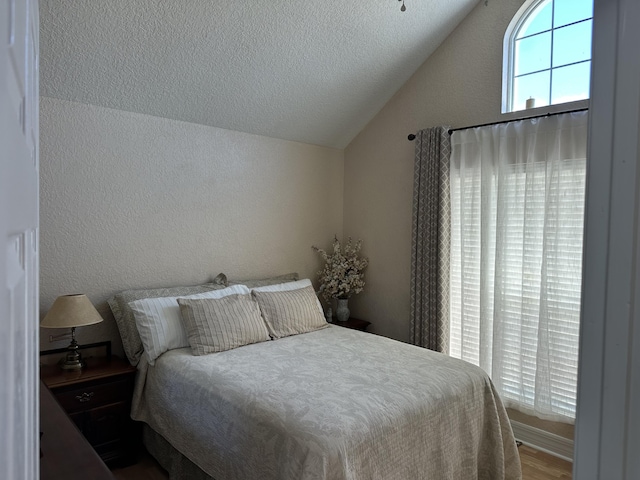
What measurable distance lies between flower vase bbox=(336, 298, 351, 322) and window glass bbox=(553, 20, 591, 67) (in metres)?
2.46

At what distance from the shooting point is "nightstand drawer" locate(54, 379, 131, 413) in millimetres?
2277

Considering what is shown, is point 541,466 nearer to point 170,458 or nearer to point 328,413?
point 328,413

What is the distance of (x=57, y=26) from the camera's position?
222 cm

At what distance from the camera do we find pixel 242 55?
2820mm

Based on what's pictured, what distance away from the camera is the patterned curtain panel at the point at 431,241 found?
3229 millimetres

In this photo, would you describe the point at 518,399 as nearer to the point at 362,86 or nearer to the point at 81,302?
the point at 362,86

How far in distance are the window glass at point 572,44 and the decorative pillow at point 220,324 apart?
8.82 feet

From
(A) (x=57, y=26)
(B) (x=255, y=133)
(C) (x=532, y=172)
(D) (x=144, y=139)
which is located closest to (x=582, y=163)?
(C) (x=532, y=172)

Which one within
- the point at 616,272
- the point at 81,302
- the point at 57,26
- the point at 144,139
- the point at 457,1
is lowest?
the point at 81,302

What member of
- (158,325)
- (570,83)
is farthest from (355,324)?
(570,83)

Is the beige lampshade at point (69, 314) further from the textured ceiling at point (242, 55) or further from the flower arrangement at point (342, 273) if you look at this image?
the flower arrangement at point (342, 273)

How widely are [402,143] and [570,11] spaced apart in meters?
1.45

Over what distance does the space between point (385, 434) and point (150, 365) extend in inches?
58.3

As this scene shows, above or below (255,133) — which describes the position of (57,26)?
above
